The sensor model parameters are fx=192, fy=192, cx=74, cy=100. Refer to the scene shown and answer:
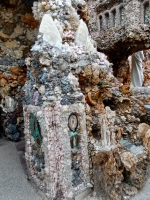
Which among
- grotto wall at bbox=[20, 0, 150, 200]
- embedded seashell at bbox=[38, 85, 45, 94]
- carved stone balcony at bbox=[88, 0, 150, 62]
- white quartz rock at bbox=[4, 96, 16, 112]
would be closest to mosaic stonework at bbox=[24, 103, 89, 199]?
grotto wall at bbox=[20, 0, 150, 200]

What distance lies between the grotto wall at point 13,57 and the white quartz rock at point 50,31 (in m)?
2.91

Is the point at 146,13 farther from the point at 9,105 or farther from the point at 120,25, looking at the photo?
the point at 9,105

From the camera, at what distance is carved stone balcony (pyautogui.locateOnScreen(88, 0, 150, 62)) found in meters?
7.75

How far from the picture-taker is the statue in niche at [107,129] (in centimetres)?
371

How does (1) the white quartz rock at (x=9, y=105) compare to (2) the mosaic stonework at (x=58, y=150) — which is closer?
(2) the mosaic stonework at (x=58, y=150)

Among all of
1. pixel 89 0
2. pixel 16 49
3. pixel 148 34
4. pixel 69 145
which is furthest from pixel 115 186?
pixel 89 0

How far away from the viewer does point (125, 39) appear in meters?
8.28

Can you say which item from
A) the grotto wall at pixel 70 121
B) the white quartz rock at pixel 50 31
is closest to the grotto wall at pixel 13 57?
the grotto wall at pixel 70 121

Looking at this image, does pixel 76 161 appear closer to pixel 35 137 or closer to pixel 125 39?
pixel 35 137

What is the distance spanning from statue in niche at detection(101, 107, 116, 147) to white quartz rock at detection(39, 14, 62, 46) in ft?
5.38

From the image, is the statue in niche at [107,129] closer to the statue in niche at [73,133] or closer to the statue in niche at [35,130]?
the statue in niche at [73,133]

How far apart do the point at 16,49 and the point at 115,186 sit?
527 centimetres

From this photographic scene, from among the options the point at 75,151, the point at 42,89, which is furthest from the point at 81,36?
the point at 75,151

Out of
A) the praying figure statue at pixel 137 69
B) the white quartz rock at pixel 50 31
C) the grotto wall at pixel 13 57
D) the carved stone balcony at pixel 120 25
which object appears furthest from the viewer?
the praying figure statue at pixel 137 69
